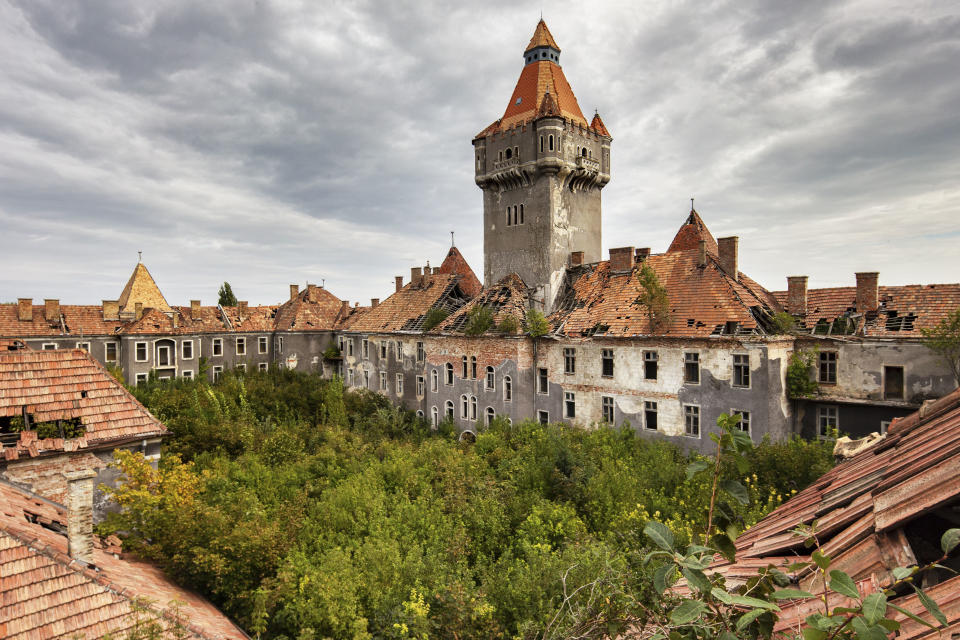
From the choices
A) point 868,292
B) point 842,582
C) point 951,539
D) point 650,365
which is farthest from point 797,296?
point 842,582

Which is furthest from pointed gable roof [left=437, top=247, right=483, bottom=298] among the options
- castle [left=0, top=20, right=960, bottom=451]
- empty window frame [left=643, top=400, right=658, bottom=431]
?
empty window frame [left=643, top=400, right=658, bottom=431]

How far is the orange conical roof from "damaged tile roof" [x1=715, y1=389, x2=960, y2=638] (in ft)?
107

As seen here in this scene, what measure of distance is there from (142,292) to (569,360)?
138 feet

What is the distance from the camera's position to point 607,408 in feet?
77.9

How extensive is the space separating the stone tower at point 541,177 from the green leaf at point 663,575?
86.5ft

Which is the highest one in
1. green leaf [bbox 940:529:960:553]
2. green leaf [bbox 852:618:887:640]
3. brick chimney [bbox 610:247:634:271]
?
brick chimney [bbox 610:247:634:271]

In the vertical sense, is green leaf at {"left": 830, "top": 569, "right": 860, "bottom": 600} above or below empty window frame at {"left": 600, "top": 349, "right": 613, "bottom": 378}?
above

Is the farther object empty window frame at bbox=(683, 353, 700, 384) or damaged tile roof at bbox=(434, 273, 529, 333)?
damaged tile roof at bbox=(434, 273, 529, 333)

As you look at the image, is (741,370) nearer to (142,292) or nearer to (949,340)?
(949,340)

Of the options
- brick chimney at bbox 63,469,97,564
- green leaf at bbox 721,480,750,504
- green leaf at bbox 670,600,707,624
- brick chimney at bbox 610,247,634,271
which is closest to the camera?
green leaf at bbox 670,600,707,624

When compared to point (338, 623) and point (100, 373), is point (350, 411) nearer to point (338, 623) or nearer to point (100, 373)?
point (100, 373)

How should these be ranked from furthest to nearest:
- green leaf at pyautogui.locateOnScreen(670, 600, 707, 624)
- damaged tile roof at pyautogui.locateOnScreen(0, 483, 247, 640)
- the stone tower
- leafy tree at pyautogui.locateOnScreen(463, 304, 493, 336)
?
1. the stone tower
2. leafy tree at pyautogui.locateOnScreen(463, 304, 493, 336)
3. damaged tile roof at pyautogui.locateOnScreen(0, 483, 247, 640)
4. green leaf at pyautogui.locateOnScreen(670, 600, 707, 624)

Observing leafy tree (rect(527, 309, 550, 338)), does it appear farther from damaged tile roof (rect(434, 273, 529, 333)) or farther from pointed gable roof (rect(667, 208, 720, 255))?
pointed gable roof (rect(667, 208, 720, 255))

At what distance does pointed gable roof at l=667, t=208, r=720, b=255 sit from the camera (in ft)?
94.9
